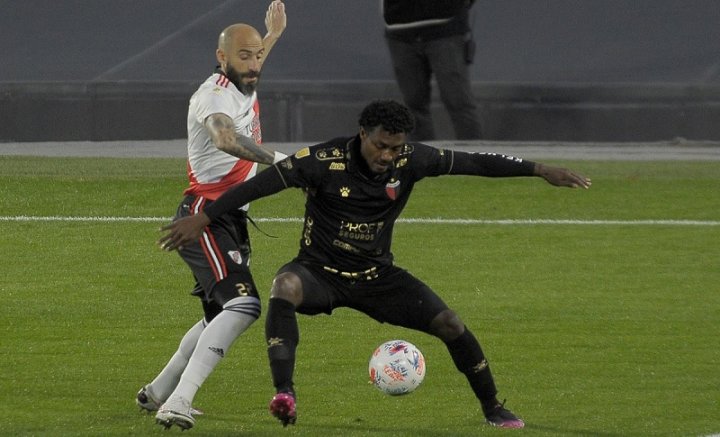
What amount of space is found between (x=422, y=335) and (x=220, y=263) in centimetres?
330

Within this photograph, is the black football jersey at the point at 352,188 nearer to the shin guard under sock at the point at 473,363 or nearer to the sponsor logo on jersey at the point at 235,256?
the sponsor logo on jersey at the point at 235,256

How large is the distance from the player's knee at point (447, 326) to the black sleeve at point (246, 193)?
1.17 meters

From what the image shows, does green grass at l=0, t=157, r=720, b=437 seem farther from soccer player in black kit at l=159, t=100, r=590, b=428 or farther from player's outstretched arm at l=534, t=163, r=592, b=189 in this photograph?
player's outstretched arm at l=534, t=163, r=592, b=189

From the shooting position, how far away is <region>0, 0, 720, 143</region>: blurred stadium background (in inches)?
909

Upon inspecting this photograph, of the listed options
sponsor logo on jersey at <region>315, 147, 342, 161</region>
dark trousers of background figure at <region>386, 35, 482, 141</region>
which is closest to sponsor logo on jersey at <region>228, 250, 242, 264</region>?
sponsor logo on jersey at <region>315, 147, 342, 161</region>

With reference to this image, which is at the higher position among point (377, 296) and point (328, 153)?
point (328, 153)

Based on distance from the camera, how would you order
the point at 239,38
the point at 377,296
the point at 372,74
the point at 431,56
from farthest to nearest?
the point at 372,74 → the point at 431,56 → the point at 239,38 → the point at 377,296

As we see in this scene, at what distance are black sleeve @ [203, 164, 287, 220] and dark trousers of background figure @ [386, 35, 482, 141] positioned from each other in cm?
1371

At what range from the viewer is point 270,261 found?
14.9m

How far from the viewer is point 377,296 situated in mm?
8555

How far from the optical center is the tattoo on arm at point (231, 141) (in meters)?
8.50

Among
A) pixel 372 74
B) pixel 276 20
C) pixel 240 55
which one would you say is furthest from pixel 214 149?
pixel 372 74

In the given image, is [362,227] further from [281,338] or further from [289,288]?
[281,338]

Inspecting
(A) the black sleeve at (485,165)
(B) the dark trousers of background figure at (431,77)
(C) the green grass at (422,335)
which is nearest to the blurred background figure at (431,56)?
(B) the dark trousers of background figure at (431,77)
